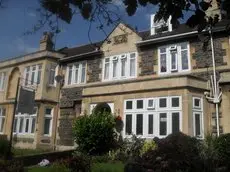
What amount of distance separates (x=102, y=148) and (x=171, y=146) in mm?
7144

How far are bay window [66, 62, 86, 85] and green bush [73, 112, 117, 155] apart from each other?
676 centimetres

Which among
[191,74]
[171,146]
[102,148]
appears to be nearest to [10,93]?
[102,148]

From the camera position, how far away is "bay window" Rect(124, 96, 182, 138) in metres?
16.5

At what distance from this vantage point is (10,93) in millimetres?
28141

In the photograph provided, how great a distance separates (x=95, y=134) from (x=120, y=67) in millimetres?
6335

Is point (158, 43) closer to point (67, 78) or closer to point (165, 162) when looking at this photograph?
point (67, 78)

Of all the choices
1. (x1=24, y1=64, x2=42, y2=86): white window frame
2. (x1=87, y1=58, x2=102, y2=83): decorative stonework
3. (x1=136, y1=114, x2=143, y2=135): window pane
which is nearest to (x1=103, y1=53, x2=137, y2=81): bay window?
(x1=87, y1=58, x2=102, y2=83): decorative stonework

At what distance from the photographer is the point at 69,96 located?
24.2 meters

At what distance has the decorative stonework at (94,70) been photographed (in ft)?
74.5

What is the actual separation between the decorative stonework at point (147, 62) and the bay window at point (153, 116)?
2760 millimetres

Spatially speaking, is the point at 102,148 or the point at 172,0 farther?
the point at 102,148

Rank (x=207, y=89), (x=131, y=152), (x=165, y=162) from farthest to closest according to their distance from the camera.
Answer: (x=207, y=89) < (x=131, y=152) < (x=165, y=162)

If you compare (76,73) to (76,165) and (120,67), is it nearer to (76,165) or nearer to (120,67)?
(120,67)

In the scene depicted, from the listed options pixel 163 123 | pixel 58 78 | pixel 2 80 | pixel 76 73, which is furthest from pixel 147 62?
pixel 2 80
